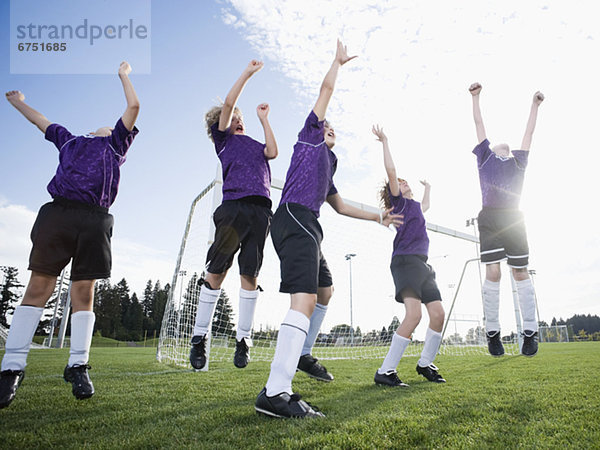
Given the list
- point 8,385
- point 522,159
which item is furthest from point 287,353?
point 522,159

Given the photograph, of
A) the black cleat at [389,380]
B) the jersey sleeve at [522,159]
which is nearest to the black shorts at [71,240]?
the black cleat at [389,380]

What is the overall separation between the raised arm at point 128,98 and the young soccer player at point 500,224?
398cm

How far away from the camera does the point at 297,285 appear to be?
9.29 ft

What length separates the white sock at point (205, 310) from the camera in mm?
3846

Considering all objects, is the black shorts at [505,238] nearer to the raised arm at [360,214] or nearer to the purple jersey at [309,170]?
the raised arm at [360,214]

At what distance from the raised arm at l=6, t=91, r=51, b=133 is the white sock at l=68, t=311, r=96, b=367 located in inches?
78.2

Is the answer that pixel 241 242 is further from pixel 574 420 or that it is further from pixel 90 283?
pixel 574 420

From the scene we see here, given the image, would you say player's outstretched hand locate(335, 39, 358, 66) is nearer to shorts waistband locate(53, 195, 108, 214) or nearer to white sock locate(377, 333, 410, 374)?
shorts waistband locate(53, 195, 108, 214)

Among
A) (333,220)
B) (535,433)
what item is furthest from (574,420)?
(333,220)

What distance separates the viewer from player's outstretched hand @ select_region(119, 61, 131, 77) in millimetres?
3809

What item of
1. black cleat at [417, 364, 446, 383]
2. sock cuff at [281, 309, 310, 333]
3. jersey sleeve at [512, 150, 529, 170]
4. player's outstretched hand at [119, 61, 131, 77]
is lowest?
black cleat at [417, 364, 446, 383]

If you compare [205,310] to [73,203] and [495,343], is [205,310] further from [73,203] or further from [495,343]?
[495,343]

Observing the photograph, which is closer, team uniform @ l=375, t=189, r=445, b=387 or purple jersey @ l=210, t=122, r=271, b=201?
purple jersey @ l=210, t=122, r=271, b=201

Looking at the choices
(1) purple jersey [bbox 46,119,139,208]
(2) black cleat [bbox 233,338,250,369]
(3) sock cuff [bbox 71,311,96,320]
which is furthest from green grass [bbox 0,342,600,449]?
(1) purple jersey [bbox 46,119,139,208]
